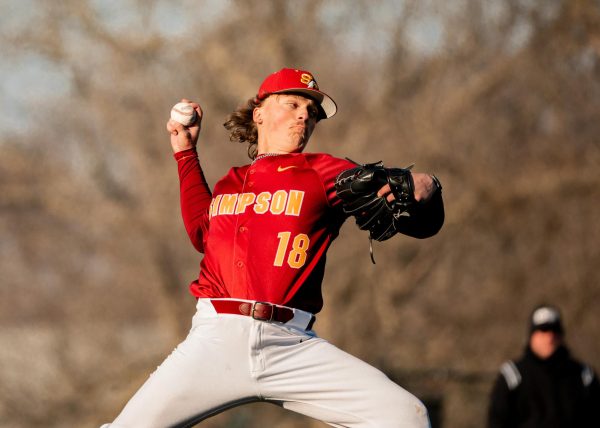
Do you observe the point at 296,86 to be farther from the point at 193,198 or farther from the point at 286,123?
the point at 193,198

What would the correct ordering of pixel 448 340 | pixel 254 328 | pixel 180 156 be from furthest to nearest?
pixel 448 340 → pixel 180 156 → pixel 254 328

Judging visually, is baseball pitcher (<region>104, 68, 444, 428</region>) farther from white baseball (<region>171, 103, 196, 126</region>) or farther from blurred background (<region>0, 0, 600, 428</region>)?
blurred background (<region>0, 0, 600, 428</region>)

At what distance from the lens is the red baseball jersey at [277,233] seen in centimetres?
425

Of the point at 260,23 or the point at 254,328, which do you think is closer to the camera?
the point at 254,328

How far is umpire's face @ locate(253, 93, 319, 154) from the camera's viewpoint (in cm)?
466

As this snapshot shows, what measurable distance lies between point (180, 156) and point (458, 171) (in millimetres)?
10841

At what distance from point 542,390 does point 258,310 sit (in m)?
2.73

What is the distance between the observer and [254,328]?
413 cm

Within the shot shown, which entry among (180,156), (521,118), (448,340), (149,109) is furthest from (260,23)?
(180,156)

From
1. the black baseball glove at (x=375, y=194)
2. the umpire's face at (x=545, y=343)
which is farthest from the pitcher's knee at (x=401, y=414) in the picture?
the umpire's face at (x=545, y=343)

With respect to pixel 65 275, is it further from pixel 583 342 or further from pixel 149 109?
pixel 583 342

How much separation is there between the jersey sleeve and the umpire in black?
91.2 inches

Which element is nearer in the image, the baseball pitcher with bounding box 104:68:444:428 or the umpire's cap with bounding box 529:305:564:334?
the baseball pitcher with bounding box 104:68:444:428

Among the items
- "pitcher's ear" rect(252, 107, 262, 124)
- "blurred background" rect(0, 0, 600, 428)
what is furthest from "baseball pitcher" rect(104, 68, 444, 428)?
"blurred background" rect(0, 0, 600, 428)
